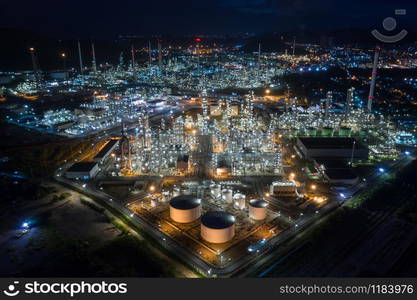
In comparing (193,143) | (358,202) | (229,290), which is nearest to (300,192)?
(358,202)

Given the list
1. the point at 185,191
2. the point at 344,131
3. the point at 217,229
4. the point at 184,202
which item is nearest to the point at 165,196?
the point at 185,191

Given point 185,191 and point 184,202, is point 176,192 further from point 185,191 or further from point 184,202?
point 184,202

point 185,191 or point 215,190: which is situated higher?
point 215,190

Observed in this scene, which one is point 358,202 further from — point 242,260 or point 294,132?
point 294,132

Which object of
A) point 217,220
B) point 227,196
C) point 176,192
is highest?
point 217,220

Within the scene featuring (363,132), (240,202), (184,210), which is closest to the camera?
(184,210)

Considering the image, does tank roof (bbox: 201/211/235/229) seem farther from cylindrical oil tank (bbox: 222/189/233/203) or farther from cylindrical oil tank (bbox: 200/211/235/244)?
cylindrical oil tank (bbox: 222/189/233/203)
